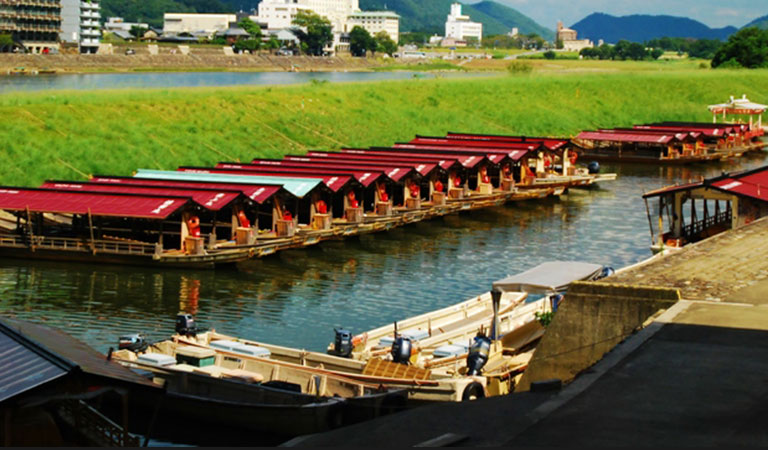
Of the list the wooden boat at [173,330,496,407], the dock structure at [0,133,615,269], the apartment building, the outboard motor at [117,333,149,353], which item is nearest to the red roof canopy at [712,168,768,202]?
the dock structure at [0,133,615,269]

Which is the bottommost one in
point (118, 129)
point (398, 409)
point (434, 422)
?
point (398, 409)

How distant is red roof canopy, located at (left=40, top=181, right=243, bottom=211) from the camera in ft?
161

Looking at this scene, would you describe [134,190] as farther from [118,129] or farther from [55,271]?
[118,129]

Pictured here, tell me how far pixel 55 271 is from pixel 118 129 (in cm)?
3172

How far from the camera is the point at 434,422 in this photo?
1916 centimetres

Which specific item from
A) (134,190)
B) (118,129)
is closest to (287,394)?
(134,190)

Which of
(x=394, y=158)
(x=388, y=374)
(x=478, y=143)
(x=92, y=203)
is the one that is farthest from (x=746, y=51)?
(x=388, y=374)

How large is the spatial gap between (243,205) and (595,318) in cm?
2653

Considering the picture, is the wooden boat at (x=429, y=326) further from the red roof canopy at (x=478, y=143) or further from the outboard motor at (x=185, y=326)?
the red roof canopy at (x=478, y=143)

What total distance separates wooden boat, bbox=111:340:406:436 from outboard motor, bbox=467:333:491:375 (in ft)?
7.63

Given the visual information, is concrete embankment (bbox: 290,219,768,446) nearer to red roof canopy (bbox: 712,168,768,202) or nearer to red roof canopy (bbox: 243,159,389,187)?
red roof canopy (bbox: 712,168,768,202)

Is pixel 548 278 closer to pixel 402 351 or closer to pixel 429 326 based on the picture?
pixel 429 326

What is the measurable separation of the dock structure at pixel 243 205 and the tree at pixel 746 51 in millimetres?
113461

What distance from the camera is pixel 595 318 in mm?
27203
